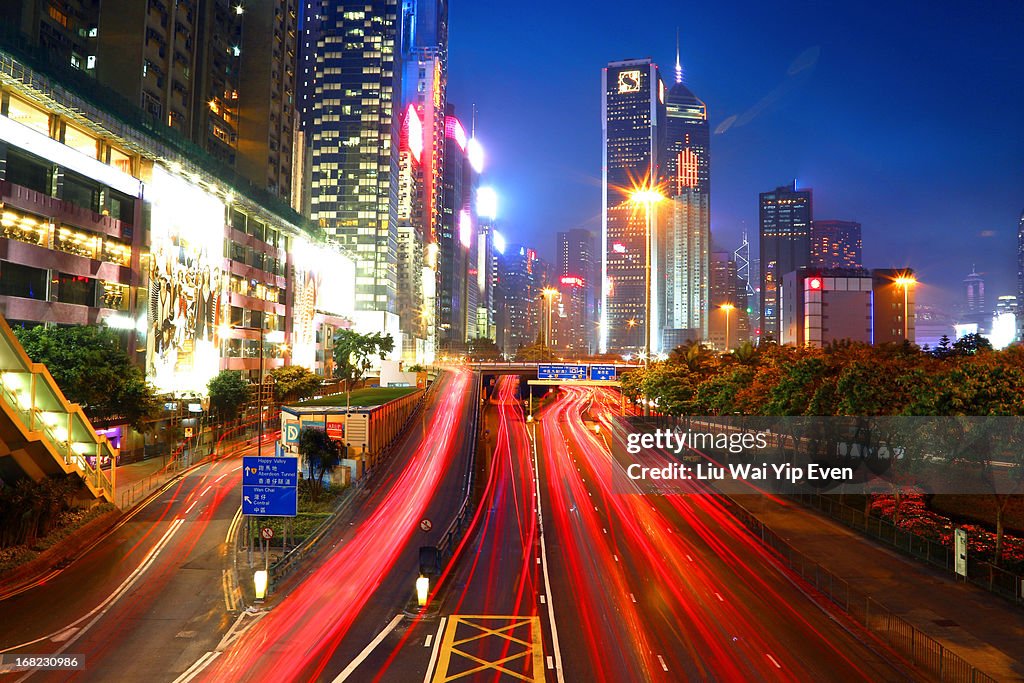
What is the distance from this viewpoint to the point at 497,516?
4372 centimetres

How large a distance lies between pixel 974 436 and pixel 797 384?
13851 mm

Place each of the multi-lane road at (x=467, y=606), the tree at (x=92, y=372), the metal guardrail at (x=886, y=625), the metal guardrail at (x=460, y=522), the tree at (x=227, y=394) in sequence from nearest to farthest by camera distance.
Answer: the metal guardrail at (x=886, y=625) → the multi-lane road at (x=467, y=606) → the metal guardrail at (x=460, y=522) → the tree at (x=92, y=372) → the tree at (x=227, y=394)

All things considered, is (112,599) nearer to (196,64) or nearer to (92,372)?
(92,372)

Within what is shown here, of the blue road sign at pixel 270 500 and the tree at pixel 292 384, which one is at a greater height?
the tree at pixel 292 384

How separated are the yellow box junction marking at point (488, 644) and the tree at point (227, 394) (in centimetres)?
5797

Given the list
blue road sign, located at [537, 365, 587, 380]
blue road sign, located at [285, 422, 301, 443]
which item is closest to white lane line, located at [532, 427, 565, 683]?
blue road sign, located at [537, 365, 587, 380]

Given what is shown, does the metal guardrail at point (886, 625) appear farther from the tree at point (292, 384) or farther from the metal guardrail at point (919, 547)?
the tree at point (292, 384)

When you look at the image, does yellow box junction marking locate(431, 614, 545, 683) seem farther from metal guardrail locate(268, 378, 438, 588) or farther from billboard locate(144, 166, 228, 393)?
billboard locate(144, 166, 228, 393)

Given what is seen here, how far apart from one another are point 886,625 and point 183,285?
246 feet

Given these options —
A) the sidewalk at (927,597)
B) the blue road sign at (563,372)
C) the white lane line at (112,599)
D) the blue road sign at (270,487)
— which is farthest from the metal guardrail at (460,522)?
the sidewalk at (927,597)

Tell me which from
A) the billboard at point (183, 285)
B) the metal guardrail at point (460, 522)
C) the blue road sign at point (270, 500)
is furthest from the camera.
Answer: the billboard at point (183, 285)

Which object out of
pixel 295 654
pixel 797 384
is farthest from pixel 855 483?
pixel 295 654

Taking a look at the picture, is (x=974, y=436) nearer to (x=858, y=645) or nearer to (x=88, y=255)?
(x=858, y=645)

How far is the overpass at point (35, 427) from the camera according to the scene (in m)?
29.7
